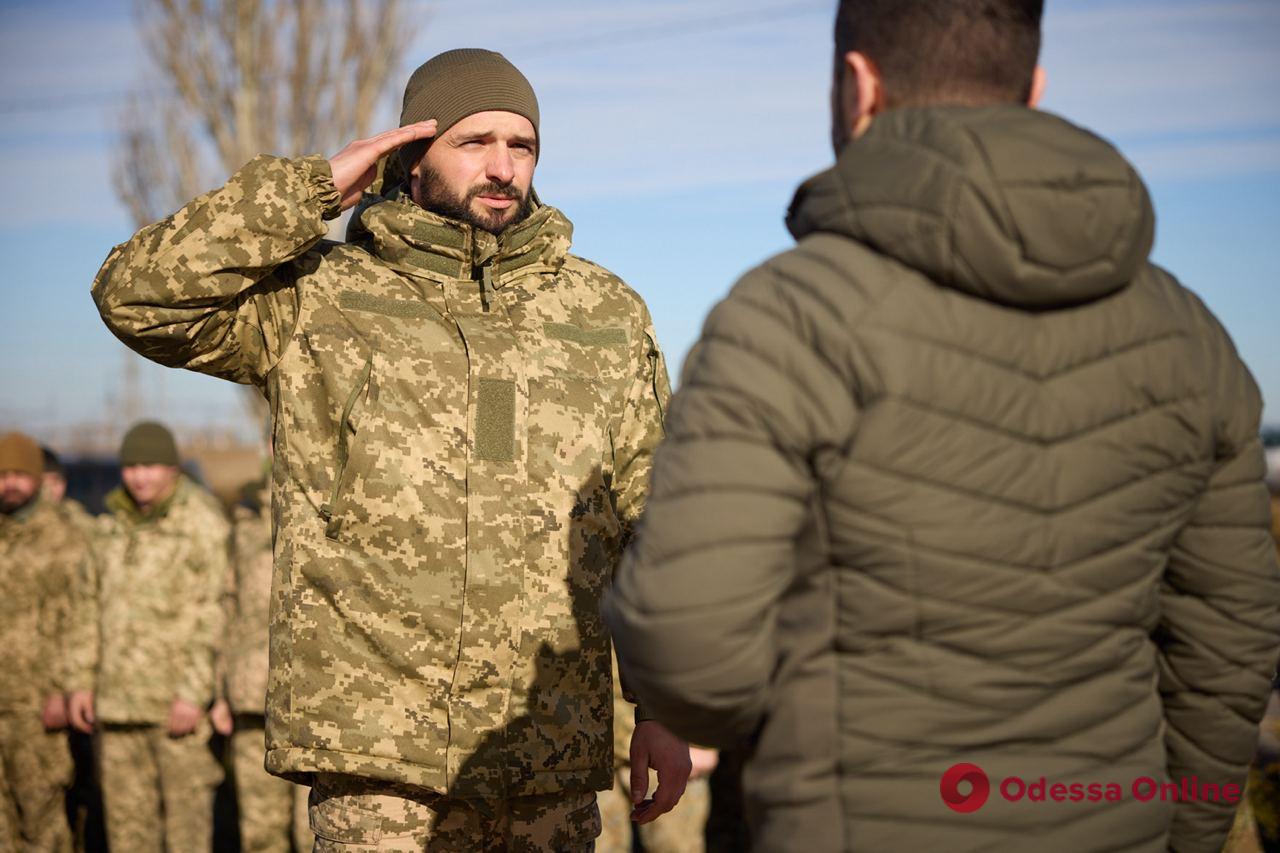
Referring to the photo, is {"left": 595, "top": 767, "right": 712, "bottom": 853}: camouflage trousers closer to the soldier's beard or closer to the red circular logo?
the soldier's beard

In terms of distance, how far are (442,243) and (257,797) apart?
4594mm

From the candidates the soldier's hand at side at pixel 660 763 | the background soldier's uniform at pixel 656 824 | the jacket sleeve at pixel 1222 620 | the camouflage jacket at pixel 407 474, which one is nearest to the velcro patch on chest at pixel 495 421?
the camouflage jacket at pixel 407 474

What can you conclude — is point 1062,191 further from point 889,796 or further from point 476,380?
point 476,380

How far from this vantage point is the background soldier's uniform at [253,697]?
6.71 m

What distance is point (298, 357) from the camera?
3191 mm

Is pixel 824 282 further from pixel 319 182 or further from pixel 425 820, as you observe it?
pixel 425 820

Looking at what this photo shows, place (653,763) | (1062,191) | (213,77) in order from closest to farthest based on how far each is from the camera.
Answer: (1062,191)
(653,763)
(213,77)

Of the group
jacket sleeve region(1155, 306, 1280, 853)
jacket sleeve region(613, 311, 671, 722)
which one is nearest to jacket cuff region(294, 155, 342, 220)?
jacket sleeve region(613, 311, 671, 722)

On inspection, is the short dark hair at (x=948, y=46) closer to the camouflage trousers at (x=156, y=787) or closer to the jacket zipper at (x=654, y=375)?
the jacket zipper at (x=654, y=375)

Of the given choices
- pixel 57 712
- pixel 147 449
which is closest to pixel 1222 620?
pixel 147 449

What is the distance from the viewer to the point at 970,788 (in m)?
1.86

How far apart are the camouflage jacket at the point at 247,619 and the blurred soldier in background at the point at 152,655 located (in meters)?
0.17

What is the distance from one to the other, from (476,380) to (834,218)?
1.49 m

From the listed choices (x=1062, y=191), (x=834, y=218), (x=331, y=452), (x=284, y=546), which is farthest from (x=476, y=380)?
(x=1062, y=191)
